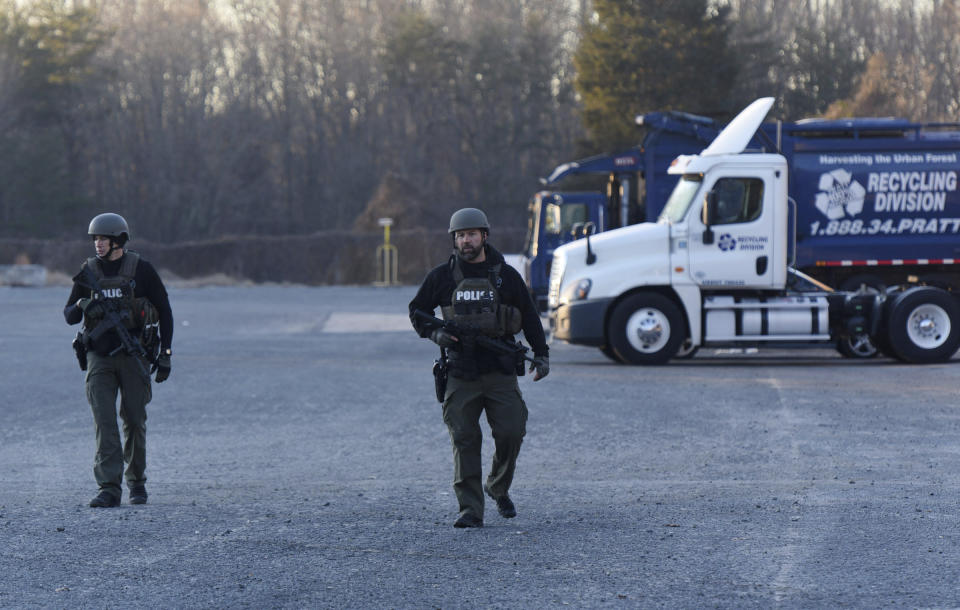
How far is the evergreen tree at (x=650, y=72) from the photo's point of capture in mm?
51719

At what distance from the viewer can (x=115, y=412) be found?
8.25 meters

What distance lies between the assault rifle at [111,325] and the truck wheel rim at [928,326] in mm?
12445

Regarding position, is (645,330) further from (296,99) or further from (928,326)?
(296,99)

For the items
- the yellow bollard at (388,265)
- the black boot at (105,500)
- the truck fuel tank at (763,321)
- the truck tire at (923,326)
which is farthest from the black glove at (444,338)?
the yellow bollard at (388,265)

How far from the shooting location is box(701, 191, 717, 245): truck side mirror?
17891 millimetres

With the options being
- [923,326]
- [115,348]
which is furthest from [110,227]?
[923,326]

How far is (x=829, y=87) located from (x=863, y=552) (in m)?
58.6

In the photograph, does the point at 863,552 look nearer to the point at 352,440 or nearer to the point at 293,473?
the point at 293,473

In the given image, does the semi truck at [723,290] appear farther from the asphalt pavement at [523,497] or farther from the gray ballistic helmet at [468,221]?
the gray ballistic helmet at [468,221]

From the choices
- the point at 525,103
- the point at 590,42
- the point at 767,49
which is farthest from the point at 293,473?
the point at 525,103

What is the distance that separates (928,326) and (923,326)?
7 centimetres

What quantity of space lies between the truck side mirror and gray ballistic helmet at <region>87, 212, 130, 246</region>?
1097 centimetres

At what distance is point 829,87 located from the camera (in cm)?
6228

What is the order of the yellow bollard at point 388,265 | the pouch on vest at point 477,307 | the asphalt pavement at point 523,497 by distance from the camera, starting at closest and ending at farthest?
1. the asphalt pavement at point 523,497
2. the pouch on vest at point 477,307
3. the yellow bollard at point 388,265
